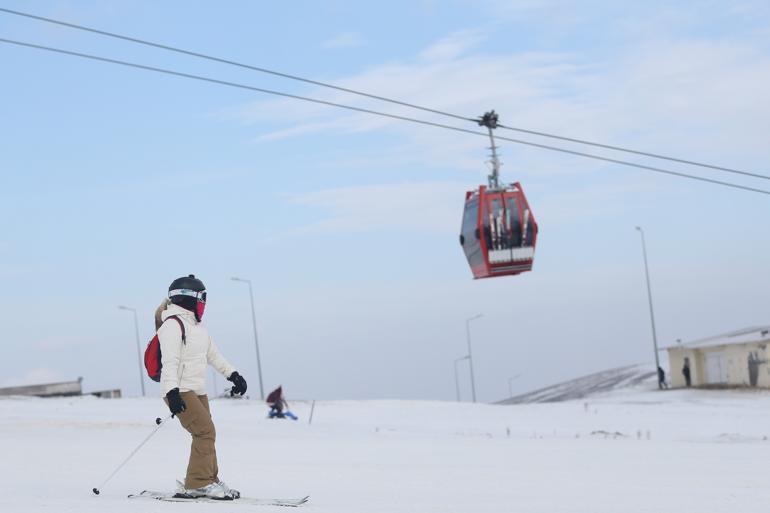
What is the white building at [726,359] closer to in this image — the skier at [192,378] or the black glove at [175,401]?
the skier at [192,378]

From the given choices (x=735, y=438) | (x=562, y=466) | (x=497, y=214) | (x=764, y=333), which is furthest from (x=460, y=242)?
(x=764, y=333)

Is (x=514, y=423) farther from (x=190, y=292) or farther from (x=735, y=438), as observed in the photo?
(x=190, y=292)

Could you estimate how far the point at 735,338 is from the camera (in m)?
58.1

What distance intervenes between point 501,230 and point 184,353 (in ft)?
50.1

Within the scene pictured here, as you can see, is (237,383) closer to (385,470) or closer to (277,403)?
(385,470)

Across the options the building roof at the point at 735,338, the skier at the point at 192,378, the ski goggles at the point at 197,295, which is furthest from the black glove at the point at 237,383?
the building roof at the point at 735,338

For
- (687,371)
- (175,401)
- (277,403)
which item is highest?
(175,401)

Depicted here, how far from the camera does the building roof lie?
55625mm

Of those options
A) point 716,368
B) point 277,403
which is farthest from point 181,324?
point 716,368

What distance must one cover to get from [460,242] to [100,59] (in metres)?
9.66

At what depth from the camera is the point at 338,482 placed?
1333 centimetres

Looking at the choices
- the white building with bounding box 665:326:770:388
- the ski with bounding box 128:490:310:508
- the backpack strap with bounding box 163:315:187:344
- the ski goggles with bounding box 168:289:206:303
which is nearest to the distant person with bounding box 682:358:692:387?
the white building with bounding box 665:326:770:388

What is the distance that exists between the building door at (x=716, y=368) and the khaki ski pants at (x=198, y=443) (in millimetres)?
50867

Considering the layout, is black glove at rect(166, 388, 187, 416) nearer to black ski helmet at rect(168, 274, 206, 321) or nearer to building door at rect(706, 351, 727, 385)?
black ski helmet at rect(168, 274, 206, 321)
